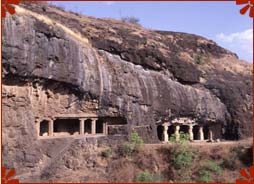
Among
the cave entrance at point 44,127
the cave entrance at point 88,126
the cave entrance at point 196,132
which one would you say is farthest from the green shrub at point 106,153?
the cave entrance at point 196,132

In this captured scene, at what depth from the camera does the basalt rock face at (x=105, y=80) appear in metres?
15.8

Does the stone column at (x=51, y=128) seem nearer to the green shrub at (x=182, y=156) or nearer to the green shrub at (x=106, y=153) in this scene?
the green shrub at (x=106, y=153)

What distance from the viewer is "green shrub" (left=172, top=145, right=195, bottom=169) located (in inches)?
691

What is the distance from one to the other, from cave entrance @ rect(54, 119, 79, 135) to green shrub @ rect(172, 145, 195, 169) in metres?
6.68

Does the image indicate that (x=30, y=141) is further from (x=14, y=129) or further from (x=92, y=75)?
(x=92, y=75)

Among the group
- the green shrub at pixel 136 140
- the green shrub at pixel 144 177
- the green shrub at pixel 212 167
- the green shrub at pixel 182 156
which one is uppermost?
the green shrub at pixel 136 140

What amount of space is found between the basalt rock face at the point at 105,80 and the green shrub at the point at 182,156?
425 centimetres

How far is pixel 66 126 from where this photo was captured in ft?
69.6

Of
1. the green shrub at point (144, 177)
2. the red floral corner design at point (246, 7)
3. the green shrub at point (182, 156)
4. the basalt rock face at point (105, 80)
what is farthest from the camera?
the green shrub at point (182, 156)

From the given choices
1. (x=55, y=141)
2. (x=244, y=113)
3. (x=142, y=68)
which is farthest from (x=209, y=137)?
(x=55, y=141)

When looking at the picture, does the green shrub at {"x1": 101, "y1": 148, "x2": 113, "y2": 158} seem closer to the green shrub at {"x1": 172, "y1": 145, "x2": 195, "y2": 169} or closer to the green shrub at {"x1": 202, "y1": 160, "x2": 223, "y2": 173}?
the green shrub at {"x1": 172, "y1": 145, "x2": 195, "y2": 169}

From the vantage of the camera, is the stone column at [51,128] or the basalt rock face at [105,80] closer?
the basalt rock face at [105,80]

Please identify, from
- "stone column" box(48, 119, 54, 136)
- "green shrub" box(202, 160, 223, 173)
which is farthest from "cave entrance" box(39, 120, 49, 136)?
"green shrub" box(202, 160, 223, 173)

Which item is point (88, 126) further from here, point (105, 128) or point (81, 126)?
point (81, 126)
